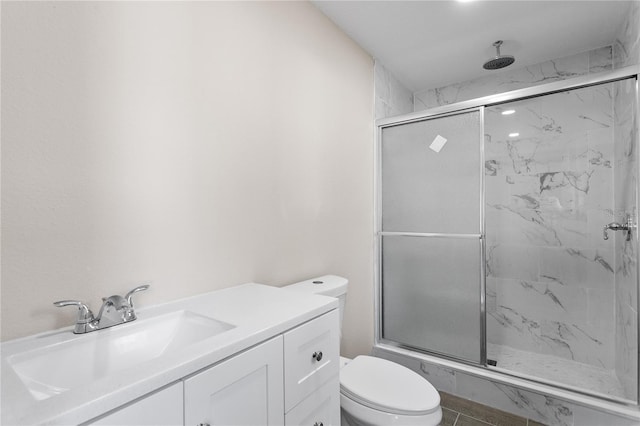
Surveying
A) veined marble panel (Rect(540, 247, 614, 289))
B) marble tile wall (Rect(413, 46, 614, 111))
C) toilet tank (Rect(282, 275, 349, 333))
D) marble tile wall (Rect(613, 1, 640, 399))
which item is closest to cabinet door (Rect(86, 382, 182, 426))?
toilet tank (Rect(282, 275, 349, 333))

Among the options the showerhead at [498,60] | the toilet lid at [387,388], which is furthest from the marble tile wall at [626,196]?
the toilet lid at [387,388]

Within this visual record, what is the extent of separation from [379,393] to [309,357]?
55cm

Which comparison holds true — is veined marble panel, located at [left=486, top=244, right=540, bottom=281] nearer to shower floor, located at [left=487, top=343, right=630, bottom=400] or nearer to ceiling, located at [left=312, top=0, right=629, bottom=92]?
shower floor, located at [left=487, top=343, right=630, bottom=400]

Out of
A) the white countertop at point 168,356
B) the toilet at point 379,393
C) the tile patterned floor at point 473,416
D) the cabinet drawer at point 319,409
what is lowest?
the tile patterned floor at point 473,416

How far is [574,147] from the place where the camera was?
240 cm

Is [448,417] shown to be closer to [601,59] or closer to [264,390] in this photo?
[264,390]

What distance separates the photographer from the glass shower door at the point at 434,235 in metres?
2.05

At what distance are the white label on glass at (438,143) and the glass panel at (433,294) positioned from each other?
2.04ft

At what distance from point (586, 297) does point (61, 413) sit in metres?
3.01

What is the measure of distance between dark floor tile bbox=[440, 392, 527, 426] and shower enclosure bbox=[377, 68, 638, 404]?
24cm

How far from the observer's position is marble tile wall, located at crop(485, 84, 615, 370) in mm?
2287

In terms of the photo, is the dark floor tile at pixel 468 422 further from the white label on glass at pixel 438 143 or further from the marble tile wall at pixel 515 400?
the white label on glass at pixel 438 143

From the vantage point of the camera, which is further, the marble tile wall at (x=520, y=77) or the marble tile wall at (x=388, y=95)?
the marble tile wall at (x=388, y=95)

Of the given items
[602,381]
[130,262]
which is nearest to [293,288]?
[130,262]
